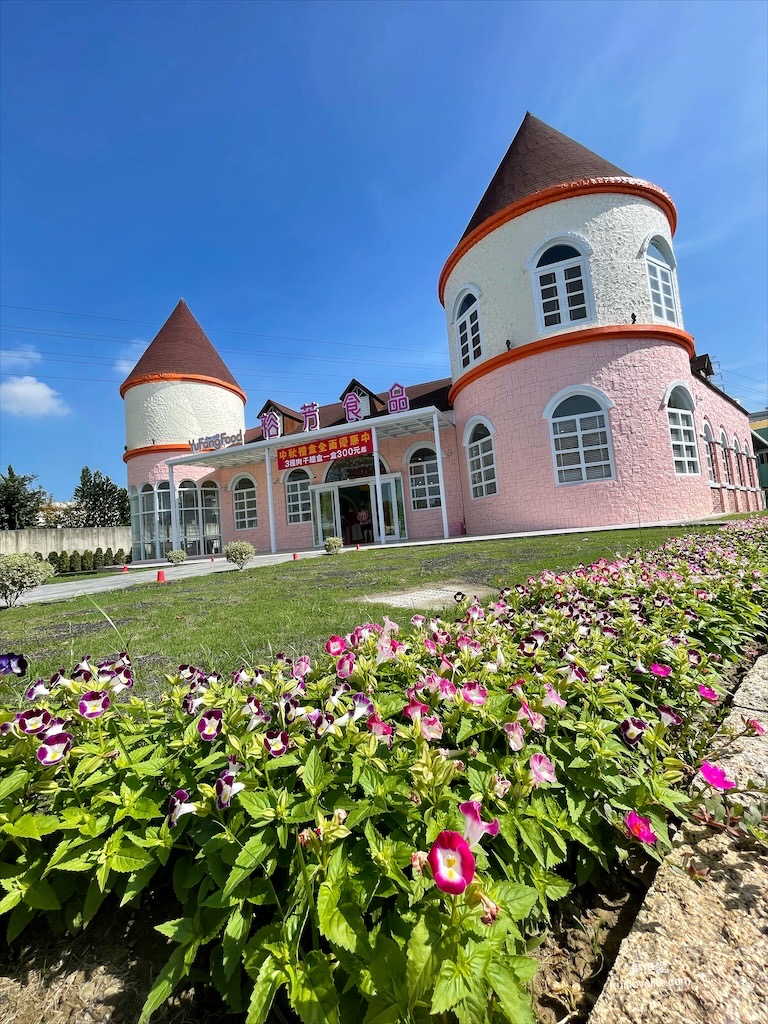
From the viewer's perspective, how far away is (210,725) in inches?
53.5

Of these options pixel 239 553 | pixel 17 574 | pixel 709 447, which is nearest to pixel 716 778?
pixel 17 574

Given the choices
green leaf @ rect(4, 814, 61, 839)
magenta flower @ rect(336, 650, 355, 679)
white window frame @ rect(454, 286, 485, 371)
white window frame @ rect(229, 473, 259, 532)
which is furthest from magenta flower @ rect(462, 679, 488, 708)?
white window frame @ rect(229, 473, 259, 532)

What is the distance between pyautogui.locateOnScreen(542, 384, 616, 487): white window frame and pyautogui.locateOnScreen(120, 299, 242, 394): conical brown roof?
51.4 ft

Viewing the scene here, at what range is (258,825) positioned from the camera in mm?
1078

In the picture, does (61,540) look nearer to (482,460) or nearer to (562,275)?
(482,460)

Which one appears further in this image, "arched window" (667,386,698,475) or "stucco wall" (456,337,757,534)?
"arched window" (667,386,698,475)

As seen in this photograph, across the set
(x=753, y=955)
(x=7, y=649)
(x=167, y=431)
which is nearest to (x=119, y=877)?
(x=753, y=955)

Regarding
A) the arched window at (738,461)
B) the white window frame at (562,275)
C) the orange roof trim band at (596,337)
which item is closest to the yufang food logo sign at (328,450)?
the orange roof trim band at (596,337)

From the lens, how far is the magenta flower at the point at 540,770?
3.78 feet

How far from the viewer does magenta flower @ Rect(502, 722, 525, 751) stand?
125 cm

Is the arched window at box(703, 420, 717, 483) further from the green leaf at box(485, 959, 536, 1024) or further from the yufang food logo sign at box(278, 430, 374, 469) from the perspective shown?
the green leaf at box(485, 959, 536, 1024)

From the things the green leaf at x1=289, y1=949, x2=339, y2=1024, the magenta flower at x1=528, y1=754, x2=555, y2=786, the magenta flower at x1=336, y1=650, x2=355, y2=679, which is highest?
the magenta flower at x1=336, y1=650, x2=355, y2=679

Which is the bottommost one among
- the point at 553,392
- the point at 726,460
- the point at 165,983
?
the point at 165,983

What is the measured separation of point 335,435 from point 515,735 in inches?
611
